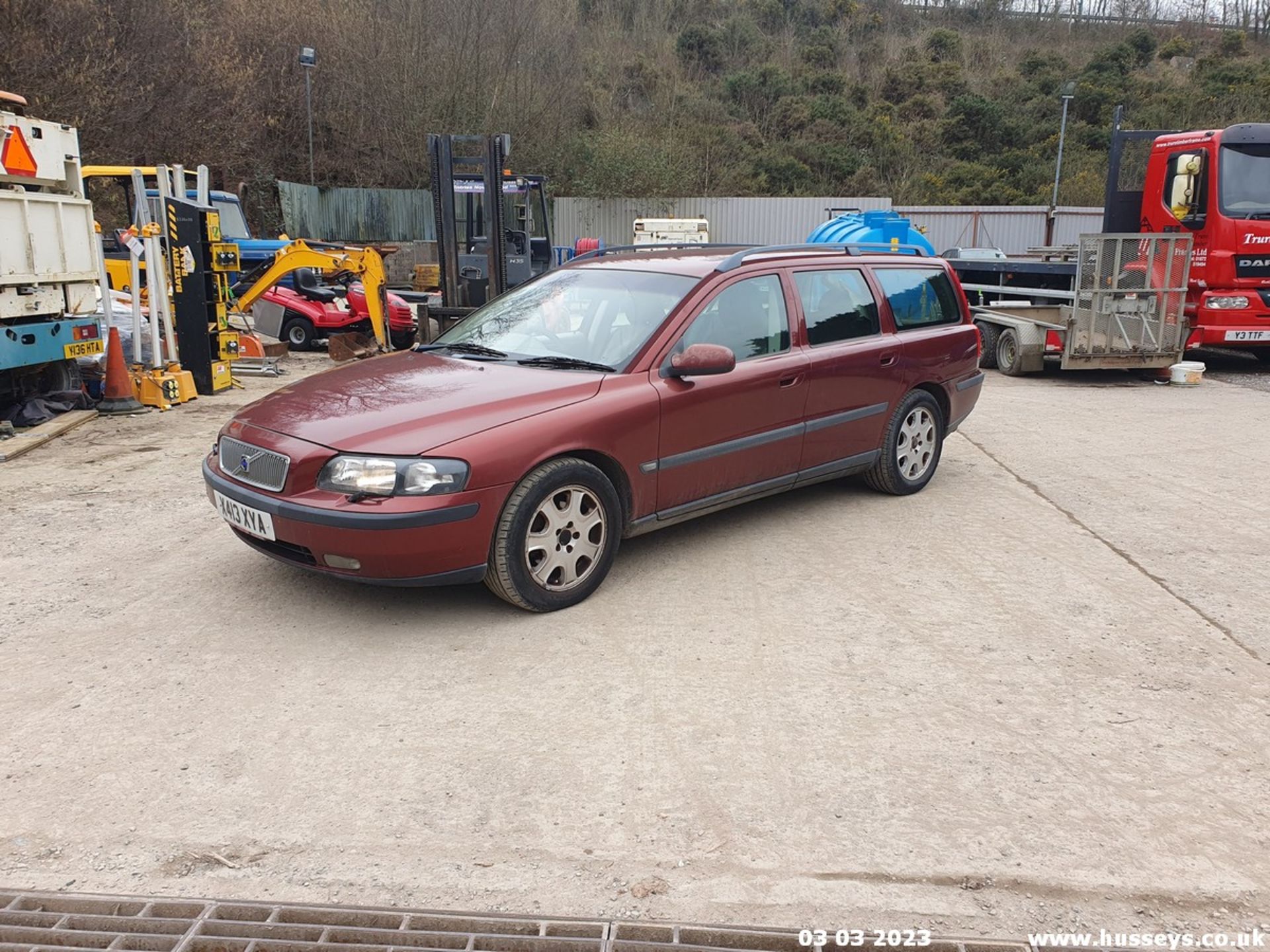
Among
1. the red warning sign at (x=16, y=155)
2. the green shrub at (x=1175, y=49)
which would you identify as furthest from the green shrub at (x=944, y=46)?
the red warning sign at (x=16, y=155)

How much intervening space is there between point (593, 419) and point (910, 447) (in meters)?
2.88

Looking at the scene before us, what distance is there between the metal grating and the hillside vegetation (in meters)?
16.8

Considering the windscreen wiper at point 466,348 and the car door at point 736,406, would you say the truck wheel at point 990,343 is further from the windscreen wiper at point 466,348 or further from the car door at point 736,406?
the windscreen wiper at point 466,348

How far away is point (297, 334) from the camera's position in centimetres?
1489

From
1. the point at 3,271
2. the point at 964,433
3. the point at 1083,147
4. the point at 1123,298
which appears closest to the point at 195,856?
the point at 3,271

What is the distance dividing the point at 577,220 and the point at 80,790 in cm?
2989

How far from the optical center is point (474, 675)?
3879 mm

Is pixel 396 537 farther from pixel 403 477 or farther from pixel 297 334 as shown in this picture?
pixel 297 334

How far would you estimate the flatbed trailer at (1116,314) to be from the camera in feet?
38.5

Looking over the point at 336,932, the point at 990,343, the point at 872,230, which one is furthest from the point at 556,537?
the point at 872,230

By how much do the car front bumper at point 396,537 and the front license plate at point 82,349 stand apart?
5.62m

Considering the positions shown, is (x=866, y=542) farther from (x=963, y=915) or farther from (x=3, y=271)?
(x=3, y=271)

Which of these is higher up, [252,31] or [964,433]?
[252,31]

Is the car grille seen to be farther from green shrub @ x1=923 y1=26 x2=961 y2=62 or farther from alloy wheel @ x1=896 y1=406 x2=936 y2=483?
green shrub @ x1=923 y1=26 x2=961 y2=62
